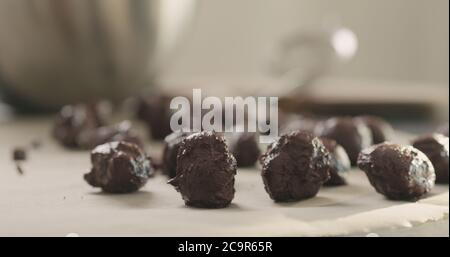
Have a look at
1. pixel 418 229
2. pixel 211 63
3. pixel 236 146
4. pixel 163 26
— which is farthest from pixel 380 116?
pixel 211 63

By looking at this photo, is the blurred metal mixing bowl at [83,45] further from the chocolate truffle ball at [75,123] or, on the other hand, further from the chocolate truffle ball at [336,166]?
the chocolate truffle ball at [336,166]

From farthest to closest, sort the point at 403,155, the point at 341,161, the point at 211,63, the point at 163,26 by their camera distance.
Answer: the point at 211,63
the point at 163,26
the point at 341,161
the point at 403,155

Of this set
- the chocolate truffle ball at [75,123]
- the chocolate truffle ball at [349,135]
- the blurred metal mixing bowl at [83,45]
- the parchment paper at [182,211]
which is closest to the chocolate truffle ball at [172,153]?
the parchment paper at [182,211]

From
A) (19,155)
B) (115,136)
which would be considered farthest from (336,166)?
(19,155)

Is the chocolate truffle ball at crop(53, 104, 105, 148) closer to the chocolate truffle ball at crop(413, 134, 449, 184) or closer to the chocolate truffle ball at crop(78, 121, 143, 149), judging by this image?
the chocolate truffle ball at crop(78, 121, 143, 149)

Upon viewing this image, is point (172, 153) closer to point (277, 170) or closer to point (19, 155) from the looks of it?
point (277, 170)
